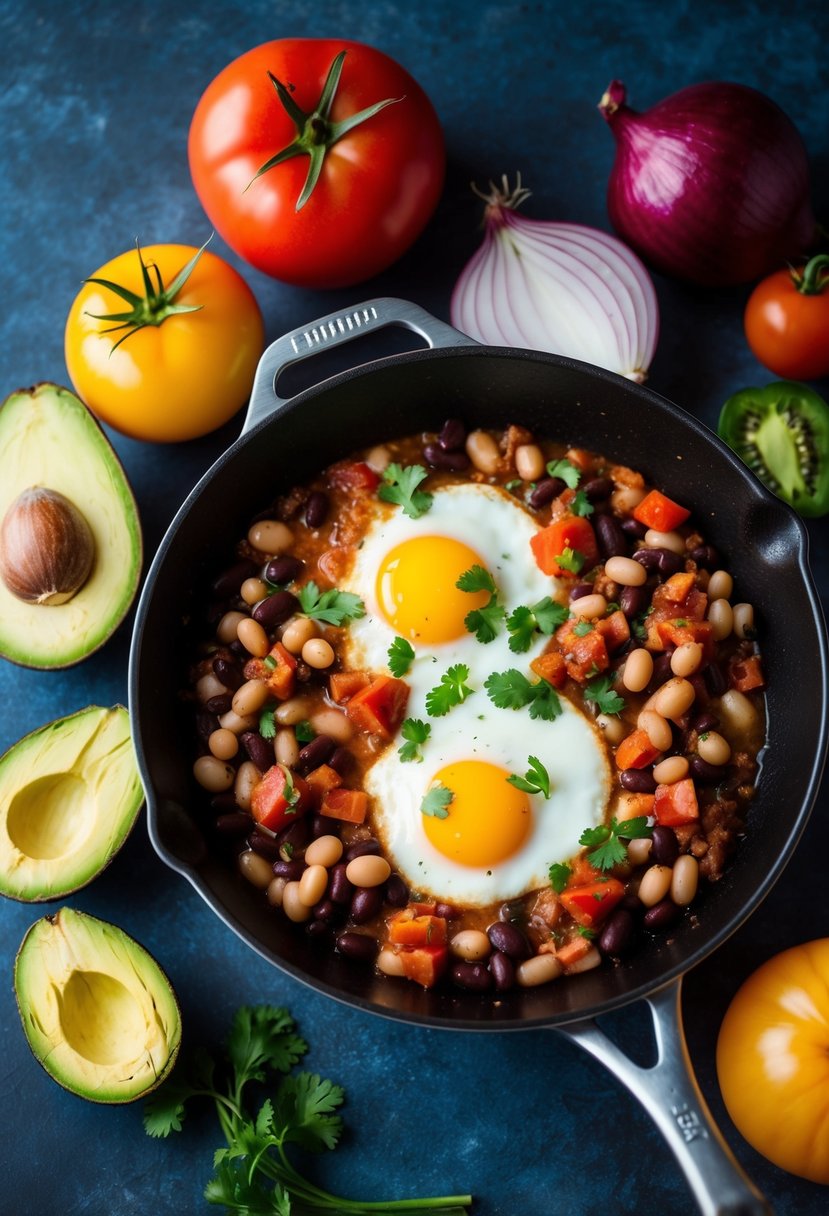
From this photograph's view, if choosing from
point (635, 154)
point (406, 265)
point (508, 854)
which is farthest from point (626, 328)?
Answer: point (508, 854)

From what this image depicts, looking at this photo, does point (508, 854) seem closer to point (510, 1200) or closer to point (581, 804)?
point (581, 804)

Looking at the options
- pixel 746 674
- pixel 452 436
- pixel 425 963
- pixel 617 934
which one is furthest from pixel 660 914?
pixel 452 436

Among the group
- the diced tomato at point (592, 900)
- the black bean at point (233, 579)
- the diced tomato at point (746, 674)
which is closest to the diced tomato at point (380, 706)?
the black bean at point (233, 579)

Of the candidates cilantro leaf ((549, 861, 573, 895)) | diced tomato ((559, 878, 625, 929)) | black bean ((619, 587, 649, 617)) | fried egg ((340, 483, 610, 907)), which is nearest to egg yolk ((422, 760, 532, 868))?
fried egg ((340, 483, 610, 907))

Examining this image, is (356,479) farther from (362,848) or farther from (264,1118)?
(264,1118)

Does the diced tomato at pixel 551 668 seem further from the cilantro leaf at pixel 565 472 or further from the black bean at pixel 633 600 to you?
the cilantro leaf at pixel 565 472

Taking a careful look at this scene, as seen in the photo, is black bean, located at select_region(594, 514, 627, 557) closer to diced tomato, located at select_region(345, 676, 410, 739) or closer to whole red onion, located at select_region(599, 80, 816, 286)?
diced tomato, located at select_region(345, 676, 410, 739)
